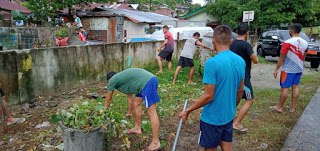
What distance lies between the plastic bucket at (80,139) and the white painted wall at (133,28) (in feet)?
60.9

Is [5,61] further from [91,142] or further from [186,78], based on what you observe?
[186,78]

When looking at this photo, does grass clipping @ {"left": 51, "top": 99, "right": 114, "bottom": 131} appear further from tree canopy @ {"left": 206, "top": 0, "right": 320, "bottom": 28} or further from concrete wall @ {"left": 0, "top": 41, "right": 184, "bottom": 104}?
tree canopy @ {"left": 206, "top": 0, "right": 320, "bottom": 28}

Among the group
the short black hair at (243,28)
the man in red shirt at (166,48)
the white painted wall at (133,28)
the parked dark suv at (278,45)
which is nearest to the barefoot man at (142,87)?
the short black hair at (243,28)

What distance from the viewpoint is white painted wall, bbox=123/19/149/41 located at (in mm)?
21703

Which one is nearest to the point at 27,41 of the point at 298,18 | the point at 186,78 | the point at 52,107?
the point at 52,107

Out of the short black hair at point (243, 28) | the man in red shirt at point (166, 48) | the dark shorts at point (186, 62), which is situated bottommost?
the dark shorts at point (186, 62)

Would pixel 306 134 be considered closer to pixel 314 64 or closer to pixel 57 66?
pixel 57 66

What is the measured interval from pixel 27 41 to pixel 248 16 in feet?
28.9

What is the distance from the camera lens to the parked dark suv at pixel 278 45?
11.3 metres

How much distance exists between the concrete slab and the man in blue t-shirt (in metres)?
1.38

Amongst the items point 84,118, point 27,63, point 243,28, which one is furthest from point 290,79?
point 27,63

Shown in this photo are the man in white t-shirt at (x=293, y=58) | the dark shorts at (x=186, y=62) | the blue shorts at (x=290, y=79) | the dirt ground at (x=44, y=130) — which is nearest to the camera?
the dirt ground at (x=44, y=130)

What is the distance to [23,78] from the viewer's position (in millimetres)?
5918

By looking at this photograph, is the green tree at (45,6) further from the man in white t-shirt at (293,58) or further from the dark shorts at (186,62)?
the man in white t-shirt at (293,58)
